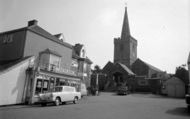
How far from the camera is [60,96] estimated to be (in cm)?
1669

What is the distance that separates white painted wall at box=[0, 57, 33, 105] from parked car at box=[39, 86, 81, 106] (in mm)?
2853

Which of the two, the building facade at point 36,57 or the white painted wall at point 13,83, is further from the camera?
the building facade at point 36,57

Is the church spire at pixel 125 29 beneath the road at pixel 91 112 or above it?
above

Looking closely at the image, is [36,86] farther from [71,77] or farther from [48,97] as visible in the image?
[71,77]

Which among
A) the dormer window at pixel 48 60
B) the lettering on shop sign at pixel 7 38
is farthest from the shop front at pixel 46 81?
the lettering on shop sign at pixel 7 38

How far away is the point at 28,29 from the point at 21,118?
570 inches

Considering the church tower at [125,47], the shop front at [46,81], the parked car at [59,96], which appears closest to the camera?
the parked car at [59,96]

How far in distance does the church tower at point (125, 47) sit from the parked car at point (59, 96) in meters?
44.7

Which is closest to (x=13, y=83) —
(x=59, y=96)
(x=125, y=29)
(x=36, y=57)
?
(x=59, y=96)

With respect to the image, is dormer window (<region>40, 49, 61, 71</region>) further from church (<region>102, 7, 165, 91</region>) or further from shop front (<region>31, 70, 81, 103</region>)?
church (<region>102, 7, 165, 91</region>)

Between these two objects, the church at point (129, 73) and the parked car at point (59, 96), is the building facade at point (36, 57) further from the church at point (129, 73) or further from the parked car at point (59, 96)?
the church at point (129, 73)

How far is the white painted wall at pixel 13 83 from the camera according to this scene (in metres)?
15.6

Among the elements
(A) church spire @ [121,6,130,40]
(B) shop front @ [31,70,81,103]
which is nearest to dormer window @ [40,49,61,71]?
(B) shop front @ [31,70,81,103]

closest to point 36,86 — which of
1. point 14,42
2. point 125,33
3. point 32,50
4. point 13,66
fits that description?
point 13,66
